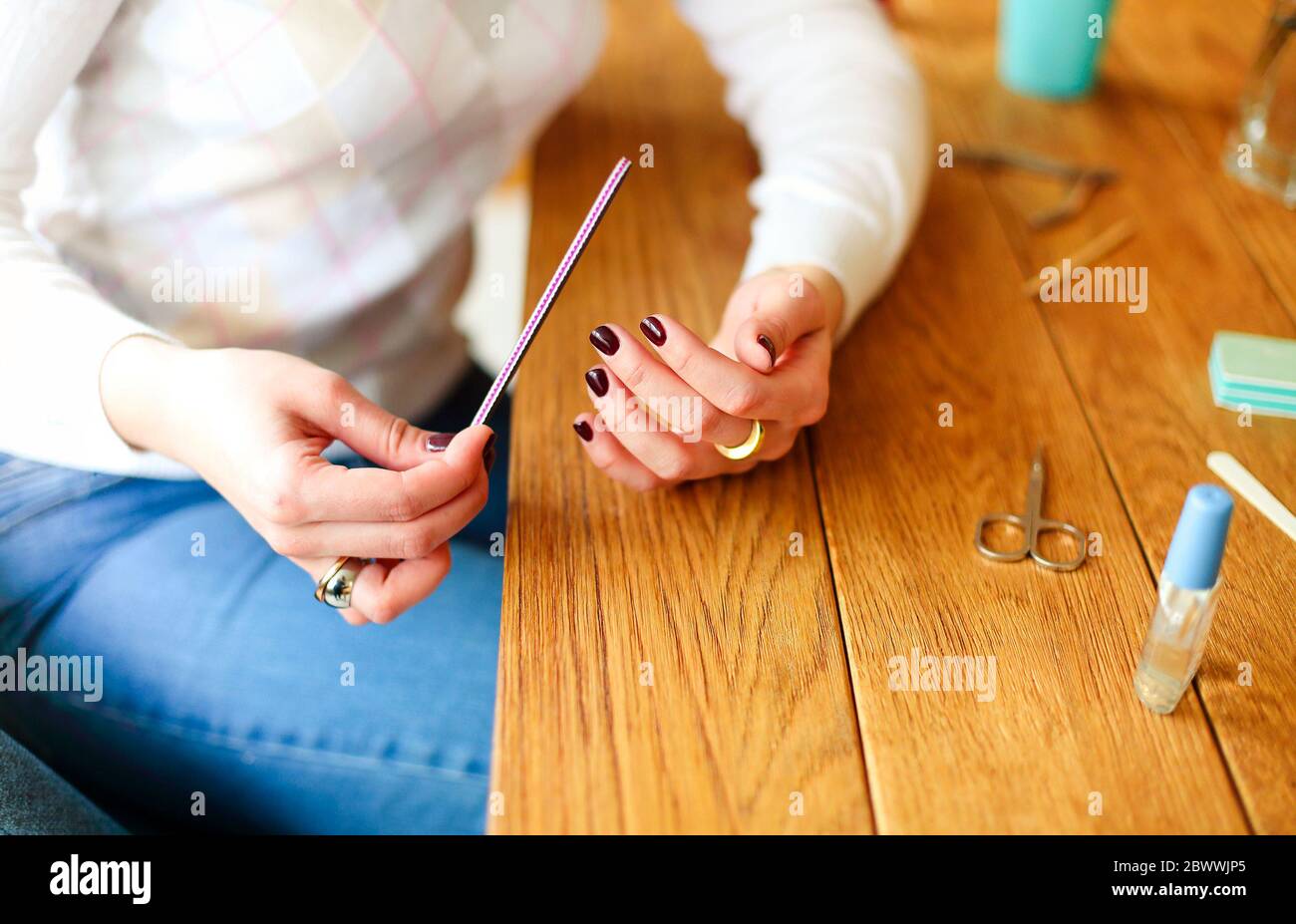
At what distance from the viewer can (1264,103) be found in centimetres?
99

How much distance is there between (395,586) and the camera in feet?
2.05

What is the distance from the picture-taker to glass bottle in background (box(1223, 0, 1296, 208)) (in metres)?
0.96

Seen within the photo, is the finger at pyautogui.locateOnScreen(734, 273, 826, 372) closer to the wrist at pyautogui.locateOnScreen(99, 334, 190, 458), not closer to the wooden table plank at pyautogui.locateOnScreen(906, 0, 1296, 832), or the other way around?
the wooden table plank at pyautogui.locateOnScreen(906, 0, 1296, 832)

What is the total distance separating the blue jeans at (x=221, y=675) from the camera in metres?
0.68

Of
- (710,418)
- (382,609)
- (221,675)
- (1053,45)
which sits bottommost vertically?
(221,675)

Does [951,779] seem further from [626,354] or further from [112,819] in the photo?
[112,819]

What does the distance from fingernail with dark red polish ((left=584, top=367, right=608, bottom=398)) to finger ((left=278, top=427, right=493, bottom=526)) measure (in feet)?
0.28

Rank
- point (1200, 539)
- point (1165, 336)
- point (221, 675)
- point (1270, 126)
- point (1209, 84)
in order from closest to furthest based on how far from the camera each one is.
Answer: point (1200, 539), point (221, 675), point (1165, 336), point (1270, 126), point (1209, 84)

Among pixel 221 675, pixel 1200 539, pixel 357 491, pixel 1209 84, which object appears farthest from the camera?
pixel 1209 84

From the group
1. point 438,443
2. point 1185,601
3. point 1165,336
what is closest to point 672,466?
point 438,443

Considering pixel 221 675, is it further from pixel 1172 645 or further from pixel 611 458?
pixel 1172 645

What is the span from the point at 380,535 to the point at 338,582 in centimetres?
5

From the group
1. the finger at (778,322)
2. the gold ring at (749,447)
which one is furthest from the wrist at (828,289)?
the gold ring at (749,447)

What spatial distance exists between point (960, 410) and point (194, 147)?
0.57 meters
